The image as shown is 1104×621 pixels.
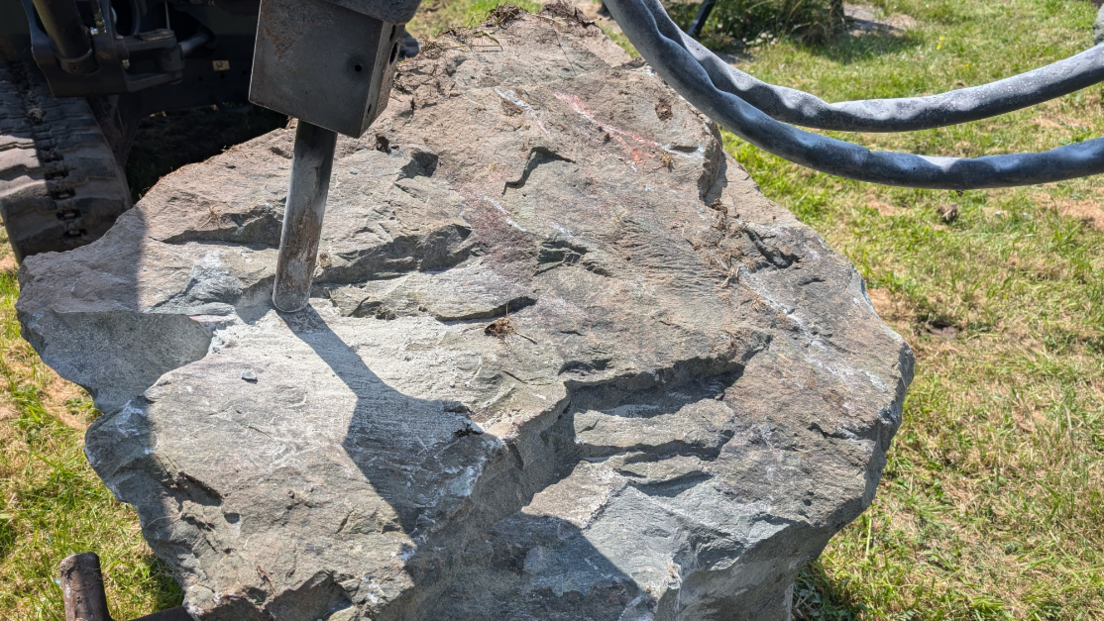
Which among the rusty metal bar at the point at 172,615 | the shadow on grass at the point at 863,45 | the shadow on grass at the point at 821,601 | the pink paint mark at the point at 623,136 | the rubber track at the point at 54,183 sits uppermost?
the shadow on grass at the point at 863,45

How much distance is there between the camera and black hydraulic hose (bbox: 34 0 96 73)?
2.91 meters

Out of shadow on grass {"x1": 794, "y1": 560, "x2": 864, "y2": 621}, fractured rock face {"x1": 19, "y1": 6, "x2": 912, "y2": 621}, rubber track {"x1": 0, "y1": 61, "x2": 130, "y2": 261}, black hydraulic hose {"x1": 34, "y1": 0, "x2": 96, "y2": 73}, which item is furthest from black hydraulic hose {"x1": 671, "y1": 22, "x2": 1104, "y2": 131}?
rubber track {"x1": 0, "y1": 61, "x2": 130, "y2": 261}

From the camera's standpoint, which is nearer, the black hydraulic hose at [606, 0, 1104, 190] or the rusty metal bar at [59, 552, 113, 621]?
the black hydraulic hose at [606, 0, 1104, 190]

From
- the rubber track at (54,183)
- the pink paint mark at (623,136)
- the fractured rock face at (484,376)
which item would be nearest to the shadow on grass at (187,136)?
the rubber track at (54,183)

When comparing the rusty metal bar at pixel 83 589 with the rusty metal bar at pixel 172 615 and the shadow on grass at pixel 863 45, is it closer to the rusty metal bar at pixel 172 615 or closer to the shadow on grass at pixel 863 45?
the rusty metal bar at pixel 172 615

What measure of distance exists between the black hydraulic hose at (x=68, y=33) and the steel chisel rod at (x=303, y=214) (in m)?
1.54

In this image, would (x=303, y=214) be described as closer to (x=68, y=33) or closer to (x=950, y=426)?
(x=68, y=33)

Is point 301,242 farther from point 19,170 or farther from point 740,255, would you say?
point 19,170

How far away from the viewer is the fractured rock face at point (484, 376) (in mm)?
1686

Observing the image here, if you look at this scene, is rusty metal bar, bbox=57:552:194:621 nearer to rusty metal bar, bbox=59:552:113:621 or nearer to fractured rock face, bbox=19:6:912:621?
rusty metal bar, bbox=59:552:113:621

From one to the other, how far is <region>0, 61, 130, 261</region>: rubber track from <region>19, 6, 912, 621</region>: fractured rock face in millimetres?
933

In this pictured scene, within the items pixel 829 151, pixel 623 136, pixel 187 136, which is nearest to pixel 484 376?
pixel 829 151

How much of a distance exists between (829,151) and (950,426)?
8.02 feet

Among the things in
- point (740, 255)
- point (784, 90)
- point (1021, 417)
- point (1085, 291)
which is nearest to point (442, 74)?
point (740, 255)
